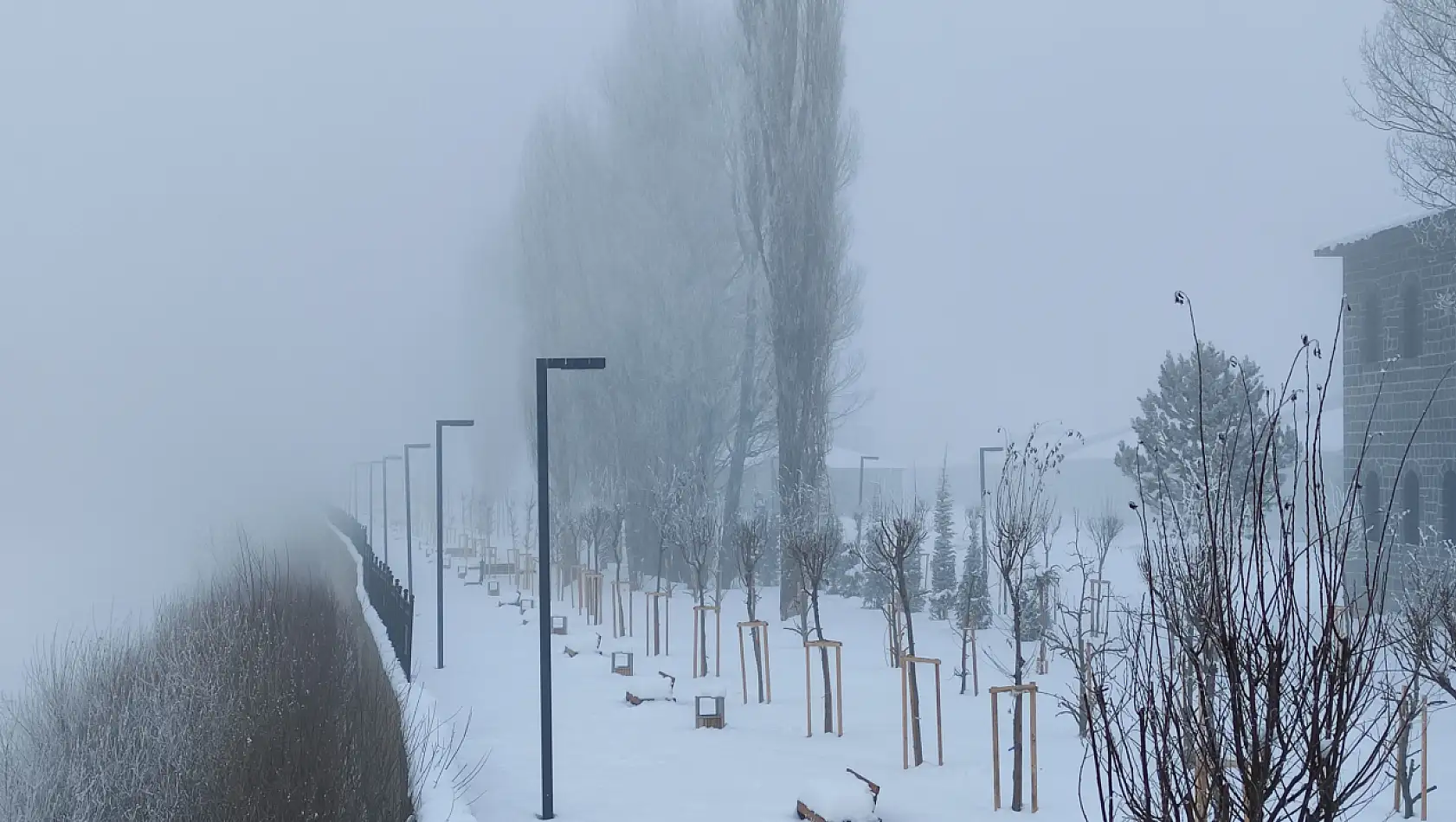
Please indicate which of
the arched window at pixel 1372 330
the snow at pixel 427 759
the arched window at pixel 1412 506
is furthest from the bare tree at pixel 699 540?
the arched window at pixel 1372 330

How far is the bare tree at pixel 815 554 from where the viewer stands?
16758mm

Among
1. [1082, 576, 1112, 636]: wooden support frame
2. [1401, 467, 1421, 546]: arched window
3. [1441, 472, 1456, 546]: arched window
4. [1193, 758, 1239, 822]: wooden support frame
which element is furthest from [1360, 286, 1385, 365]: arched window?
[1193, 758, 1239, 822]: wooden support frame

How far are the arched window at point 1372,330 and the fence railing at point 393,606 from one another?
806 inches

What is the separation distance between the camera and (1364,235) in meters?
26.7

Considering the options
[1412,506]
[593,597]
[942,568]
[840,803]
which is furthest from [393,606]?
[1412,506]

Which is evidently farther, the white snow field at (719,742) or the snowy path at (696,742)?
the snowy path at (696,742)

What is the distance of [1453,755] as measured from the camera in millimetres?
15117

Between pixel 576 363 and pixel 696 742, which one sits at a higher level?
pixel 576 363

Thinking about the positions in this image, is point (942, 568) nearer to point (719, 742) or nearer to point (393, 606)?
point (393, 606)

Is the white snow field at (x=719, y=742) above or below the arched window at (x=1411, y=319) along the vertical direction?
below

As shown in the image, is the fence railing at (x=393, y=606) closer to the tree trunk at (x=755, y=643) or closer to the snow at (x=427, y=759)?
the snow at (x=427, y=759)

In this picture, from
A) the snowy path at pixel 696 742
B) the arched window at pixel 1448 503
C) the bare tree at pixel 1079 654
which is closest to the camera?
the bare tree at pixel 1079 654

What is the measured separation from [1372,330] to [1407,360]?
1464 mm

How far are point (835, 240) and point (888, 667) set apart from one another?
40.4 ft
